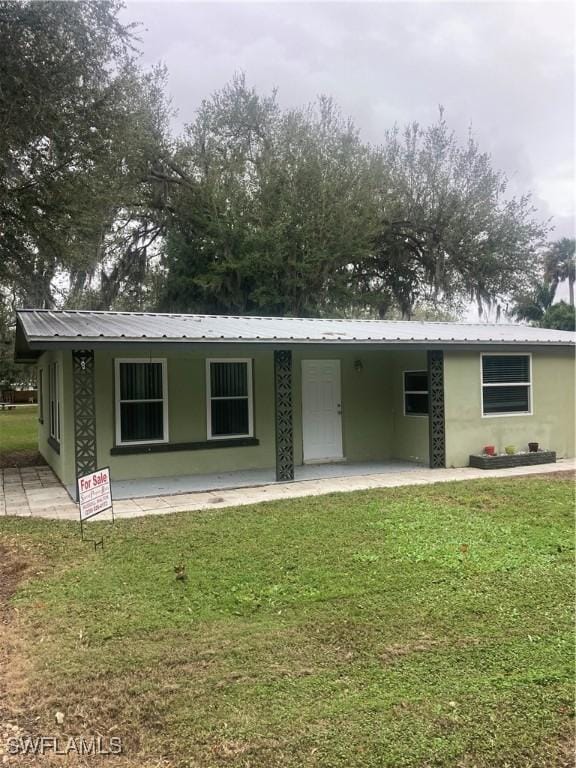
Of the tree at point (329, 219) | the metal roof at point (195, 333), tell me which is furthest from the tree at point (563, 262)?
the metal roof at point (195, 333)

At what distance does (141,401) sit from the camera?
9672mm

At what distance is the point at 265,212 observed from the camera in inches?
758

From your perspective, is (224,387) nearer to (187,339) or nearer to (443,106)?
(187,339)

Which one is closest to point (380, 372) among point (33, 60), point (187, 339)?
point (187, 339)

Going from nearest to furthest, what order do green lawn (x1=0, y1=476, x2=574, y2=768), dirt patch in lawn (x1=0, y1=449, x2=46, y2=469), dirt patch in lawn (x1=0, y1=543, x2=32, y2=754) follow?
1. green lawn (x1=0, y1=476, x2=574, y2=768)
2. dirt patch in lawn (x1=0, y1=543, x2=32, y2=754)
3. dirt patch in lawn (x1=0, y1=449, x2=46, y2=469)

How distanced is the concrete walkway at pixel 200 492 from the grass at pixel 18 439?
6.01ft

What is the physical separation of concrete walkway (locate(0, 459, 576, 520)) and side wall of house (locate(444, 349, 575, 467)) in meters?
0.66

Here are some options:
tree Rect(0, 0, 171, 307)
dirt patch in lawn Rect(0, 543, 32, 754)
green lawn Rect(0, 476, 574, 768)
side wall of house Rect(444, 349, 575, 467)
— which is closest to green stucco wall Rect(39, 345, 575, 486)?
side wall of house Rect(444, 349, 575, 467)

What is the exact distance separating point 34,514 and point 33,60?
22.0 feet

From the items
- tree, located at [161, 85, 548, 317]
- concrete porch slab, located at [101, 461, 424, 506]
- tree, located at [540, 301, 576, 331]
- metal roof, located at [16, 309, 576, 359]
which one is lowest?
concrete porch slab, located at [101, 461, 424, 506]

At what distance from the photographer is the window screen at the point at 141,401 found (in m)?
9.55

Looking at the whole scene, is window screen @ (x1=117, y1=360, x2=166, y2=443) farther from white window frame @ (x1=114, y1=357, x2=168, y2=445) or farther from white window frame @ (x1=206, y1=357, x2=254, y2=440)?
white window frame @ (x1=206, y1=357, x2=254, y2=440)

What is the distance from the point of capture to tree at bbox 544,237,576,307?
3891 cm

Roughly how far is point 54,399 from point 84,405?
299 cm
